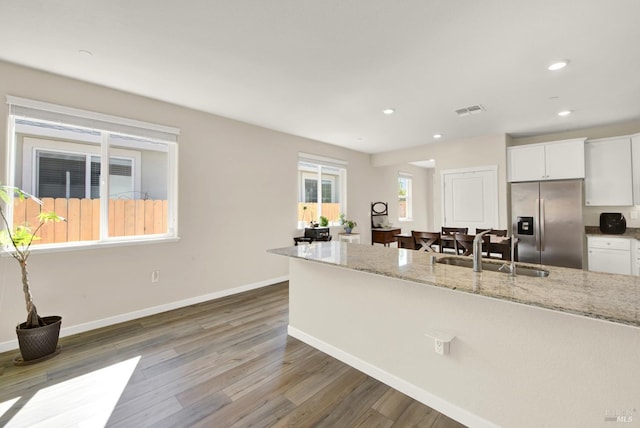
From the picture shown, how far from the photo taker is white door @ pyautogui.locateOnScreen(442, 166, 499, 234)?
4945 mm

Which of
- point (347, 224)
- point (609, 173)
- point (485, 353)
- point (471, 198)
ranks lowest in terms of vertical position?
point (485, 353)

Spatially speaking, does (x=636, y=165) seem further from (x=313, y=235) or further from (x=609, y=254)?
(x=313, y=235)

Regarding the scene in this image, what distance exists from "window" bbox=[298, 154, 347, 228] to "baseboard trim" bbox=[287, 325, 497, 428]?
9.56ft

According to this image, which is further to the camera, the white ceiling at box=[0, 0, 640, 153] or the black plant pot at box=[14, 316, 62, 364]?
the black plant pot at box=[14, 316, 62, 364]

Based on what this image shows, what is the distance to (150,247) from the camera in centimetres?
344

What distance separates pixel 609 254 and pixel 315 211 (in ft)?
15.2

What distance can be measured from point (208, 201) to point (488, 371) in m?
3.66

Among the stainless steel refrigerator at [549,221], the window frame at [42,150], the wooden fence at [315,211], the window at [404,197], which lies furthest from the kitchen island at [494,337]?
the window at [404,197]

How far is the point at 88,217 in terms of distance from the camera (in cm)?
309

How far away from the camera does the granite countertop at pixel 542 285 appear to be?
1141mm

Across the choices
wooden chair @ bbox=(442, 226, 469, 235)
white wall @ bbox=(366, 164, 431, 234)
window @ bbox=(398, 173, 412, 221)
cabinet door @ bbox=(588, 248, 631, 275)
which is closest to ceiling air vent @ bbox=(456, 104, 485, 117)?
wooden chair @ bbox=(442, 226, 469, 235)

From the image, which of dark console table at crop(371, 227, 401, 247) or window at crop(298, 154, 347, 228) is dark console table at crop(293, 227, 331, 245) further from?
dark console table at crop(371, 227, 401, 247)

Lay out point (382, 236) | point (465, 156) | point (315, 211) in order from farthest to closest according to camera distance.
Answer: point (382, 236), point (315, 211), point (465, 156)

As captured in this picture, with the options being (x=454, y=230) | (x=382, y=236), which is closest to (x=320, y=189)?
(x=382, y=236)
